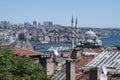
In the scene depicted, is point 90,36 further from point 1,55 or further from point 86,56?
point 1,55

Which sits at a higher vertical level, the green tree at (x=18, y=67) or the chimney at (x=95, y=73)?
the green tree at (x=18, y=67)

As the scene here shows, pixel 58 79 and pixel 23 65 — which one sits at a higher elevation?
pixel 23 65

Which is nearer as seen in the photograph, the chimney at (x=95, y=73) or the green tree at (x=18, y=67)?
the green tree at (x=18, y=67)

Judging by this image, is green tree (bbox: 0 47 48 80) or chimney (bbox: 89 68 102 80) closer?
green tree (bbox: 0 47 48 80)

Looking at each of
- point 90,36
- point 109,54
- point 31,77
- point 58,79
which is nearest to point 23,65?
point 31,77

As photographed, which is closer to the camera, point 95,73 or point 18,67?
point 18,67

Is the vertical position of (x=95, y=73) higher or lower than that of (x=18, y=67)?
lower

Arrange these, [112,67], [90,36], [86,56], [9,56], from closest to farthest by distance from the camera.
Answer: [9,56] < [112,67] < [86,56] < [90,36]

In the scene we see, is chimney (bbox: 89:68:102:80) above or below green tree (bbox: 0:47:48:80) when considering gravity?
below
